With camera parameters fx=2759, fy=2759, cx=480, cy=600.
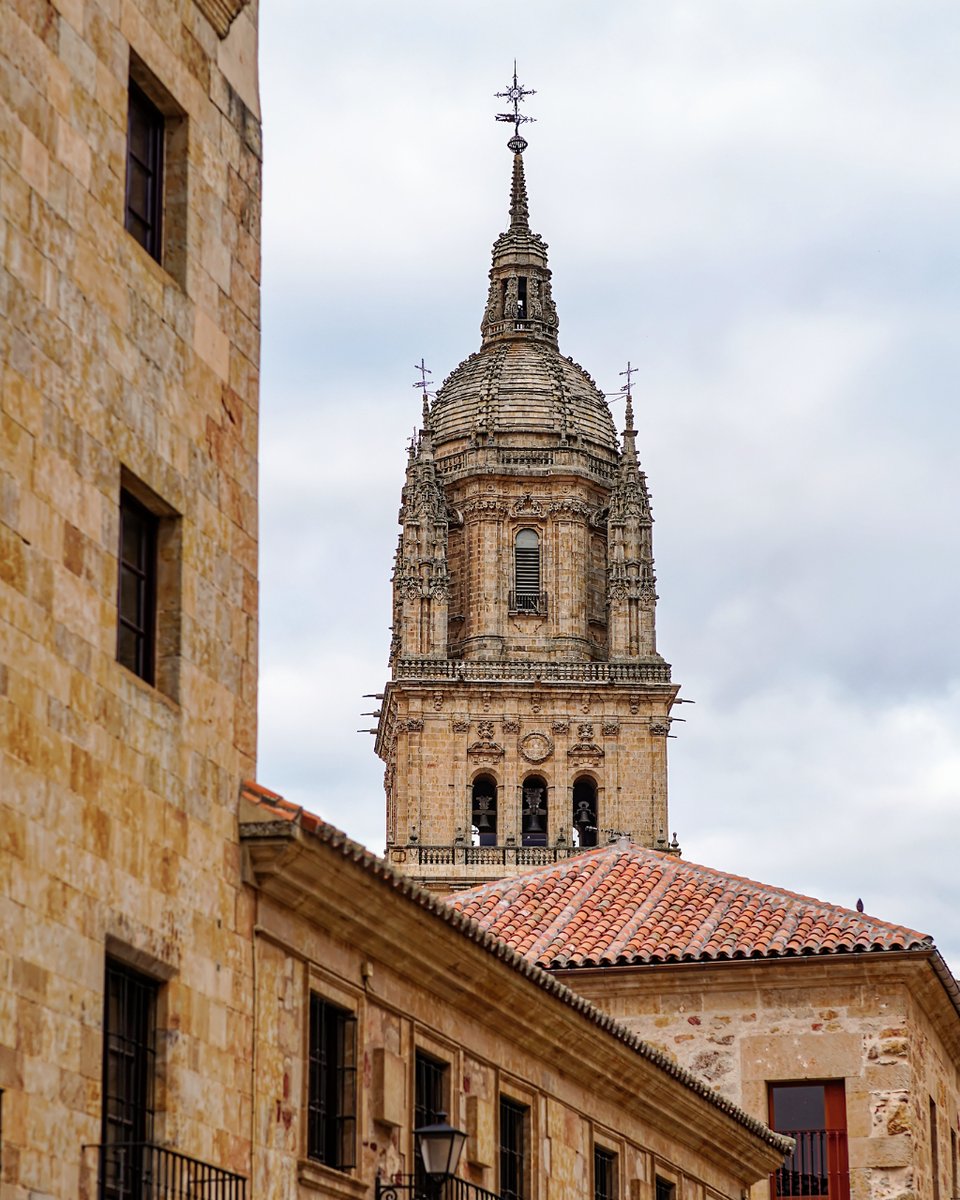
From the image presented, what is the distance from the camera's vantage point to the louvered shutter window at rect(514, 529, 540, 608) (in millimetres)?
89562

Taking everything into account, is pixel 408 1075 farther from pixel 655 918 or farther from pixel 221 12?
pixel 655 918

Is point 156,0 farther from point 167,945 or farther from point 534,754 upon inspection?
point 534,754

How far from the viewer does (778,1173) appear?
3444 centimetres

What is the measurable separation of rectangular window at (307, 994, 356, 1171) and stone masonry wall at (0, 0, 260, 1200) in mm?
1602

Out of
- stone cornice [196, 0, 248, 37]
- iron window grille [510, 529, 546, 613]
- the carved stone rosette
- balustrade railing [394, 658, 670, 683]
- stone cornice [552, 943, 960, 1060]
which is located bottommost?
stone cornice [552, 943, 960, 1060]

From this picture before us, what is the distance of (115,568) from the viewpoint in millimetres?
15383

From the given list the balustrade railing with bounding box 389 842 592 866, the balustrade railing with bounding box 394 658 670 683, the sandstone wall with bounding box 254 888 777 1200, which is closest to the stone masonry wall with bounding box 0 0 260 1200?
the sandstone wall with bounding box 254 888 777 1200

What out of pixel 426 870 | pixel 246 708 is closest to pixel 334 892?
pixel 246 708

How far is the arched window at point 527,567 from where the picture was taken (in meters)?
89.4

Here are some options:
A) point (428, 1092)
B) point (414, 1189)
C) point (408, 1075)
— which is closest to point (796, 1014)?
point (428, 1092)

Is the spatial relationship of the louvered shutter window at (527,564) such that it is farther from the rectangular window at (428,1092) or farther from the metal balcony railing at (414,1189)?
the metal balcony railing at (414,1189)

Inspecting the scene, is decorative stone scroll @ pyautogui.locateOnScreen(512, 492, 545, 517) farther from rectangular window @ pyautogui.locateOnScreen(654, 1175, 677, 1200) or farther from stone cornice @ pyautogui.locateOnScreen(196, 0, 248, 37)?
stone cornice @ pyautogui.locateOnScreen(196, 0, 248, 37)

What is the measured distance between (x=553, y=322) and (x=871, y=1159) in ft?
217

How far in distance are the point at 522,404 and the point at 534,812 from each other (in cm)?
1495
